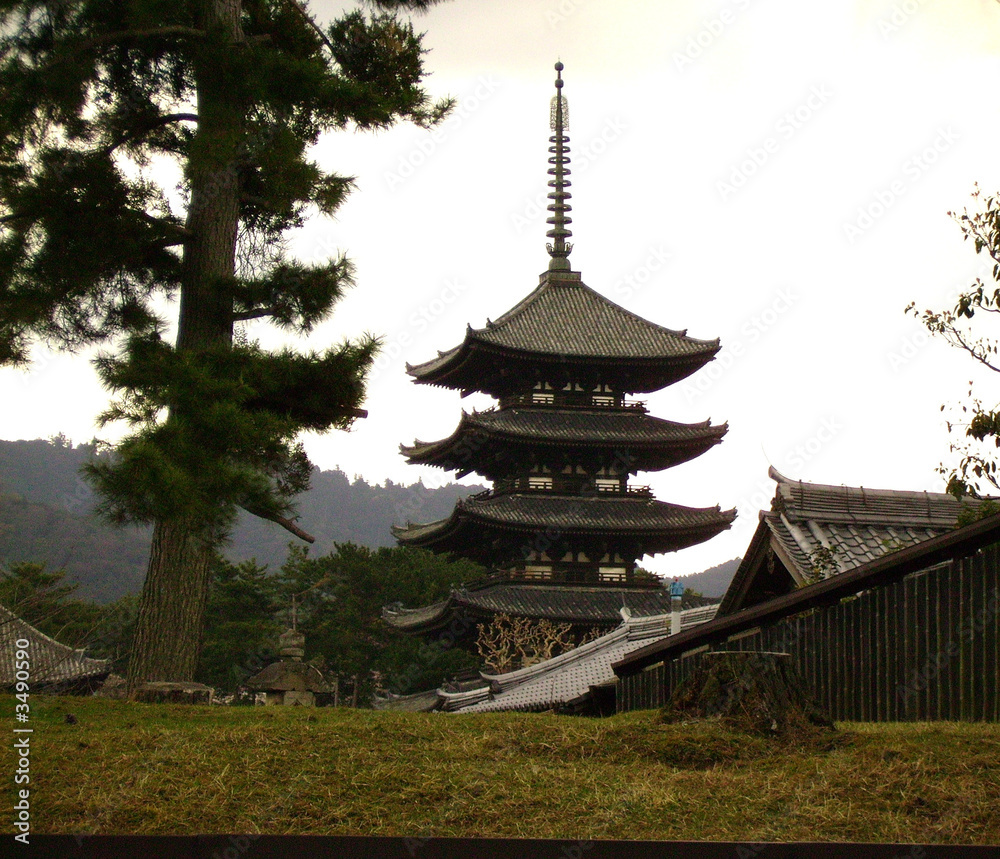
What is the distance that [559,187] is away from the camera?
37.3m

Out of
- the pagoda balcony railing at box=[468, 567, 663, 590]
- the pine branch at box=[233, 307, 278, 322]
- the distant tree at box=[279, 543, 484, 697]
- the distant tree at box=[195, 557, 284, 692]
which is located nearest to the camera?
the pine branch at box=[233, 307, 278, 322]

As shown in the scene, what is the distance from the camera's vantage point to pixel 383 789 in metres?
6.56

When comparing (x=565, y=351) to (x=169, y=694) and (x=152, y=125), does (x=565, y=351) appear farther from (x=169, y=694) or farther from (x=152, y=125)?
(x=169, y=694)

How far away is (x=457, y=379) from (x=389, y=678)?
2354 cm

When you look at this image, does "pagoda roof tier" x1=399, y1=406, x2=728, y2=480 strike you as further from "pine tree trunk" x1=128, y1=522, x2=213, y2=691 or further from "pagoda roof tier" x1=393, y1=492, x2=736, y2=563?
"pine tree trunk" x1=128, y1=522, x2=213, y2=691

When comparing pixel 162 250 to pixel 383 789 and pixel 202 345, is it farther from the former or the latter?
pixel 383 789

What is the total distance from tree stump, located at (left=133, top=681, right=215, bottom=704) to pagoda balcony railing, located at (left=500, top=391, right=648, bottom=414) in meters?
23.6

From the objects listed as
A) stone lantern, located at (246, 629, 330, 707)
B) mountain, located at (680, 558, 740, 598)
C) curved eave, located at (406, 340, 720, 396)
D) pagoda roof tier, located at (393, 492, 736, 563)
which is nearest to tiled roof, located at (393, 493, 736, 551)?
pagoda roof tier, located at (393, 492, 736, 563)

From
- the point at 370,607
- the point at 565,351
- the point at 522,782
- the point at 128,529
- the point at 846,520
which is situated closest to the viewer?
the point at 522,782

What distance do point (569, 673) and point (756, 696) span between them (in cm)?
1661

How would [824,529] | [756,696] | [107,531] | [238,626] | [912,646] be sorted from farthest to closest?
1. [107,531]
2. [238,626]
3. [824,529]
4. [912,646]
5. [756,696]

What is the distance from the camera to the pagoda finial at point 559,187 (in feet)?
122

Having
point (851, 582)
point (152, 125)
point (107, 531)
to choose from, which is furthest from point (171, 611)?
point (107, 531)

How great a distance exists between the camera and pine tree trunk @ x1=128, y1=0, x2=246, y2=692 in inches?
435
